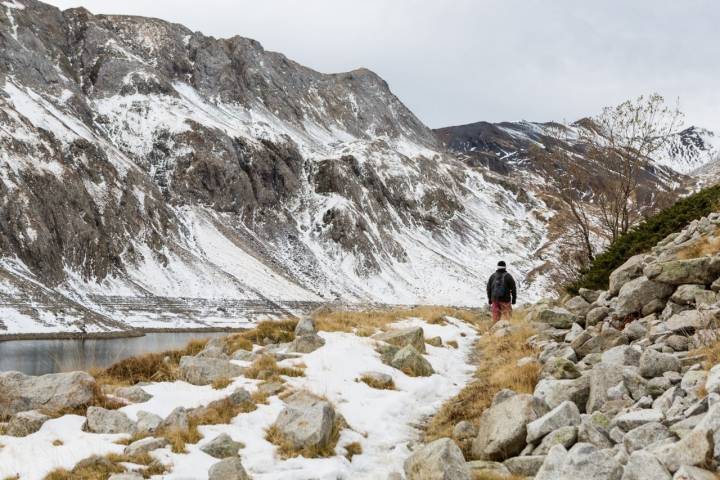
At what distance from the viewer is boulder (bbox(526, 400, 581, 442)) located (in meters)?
8.39

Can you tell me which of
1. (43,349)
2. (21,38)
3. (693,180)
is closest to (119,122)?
(21,38)

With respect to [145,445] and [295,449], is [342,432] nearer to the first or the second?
[295,449]

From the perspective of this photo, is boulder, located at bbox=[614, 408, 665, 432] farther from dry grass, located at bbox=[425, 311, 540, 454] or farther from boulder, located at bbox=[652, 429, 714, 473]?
dry grass, located at bbox=[425, 311, 540, 454]

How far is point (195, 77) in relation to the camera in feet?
638

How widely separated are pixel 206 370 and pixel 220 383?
2.35ft

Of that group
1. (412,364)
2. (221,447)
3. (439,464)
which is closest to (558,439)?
(439,464)

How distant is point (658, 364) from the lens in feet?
30.1

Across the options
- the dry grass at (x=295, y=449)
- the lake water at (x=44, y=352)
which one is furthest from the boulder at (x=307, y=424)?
the lake water at (x=44, y=352)

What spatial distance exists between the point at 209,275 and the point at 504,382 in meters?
117

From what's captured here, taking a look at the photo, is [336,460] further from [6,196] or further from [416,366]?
[6,196]

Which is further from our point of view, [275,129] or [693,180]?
[275,129]

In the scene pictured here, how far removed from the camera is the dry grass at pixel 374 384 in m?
13.4

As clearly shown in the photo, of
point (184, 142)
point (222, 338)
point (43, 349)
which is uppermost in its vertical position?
point (184, 142)

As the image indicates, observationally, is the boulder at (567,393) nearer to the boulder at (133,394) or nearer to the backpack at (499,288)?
the boulder at (133,394)
